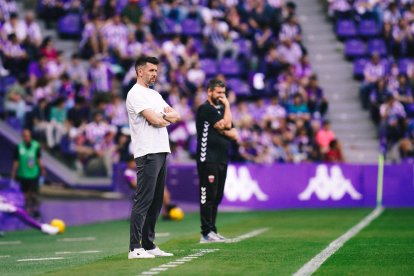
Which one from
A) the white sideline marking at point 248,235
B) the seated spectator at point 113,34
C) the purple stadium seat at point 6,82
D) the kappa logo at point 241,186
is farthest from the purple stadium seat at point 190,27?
the white sideline marking at point 248,235

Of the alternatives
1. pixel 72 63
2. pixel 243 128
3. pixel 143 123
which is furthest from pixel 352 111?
pixel 143 123

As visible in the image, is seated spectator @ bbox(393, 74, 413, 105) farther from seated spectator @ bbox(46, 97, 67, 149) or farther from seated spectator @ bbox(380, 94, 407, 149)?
seated spectator @ bbox(46, 97, 67, 149)

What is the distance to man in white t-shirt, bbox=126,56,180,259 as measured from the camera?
12008 millimetres

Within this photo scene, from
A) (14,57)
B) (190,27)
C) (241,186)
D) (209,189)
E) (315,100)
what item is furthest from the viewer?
(190,27)

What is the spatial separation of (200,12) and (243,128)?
211 inches

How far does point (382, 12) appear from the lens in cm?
3278

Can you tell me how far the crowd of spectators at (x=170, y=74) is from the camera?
26797 millimetres

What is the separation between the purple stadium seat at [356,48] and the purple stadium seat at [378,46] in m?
0.27

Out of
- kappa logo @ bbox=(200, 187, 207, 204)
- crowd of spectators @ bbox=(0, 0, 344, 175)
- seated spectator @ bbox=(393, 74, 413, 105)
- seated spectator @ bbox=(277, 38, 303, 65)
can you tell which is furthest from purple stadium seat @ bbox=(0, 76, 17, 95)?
kappa logo @ bbox=(200, 187, 207, 204)

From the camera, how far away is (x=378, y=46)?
32031mm

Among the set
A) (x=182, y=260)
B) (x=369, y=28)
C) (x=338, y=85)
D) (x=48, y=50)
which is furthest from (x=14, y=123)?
(x=182, y=260)

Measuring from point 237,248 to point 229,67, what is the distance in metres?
17.7

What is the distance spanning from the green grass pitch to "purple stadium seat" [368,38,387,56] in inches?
425

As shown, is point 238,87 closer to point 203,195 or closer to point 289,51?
point 289,51
